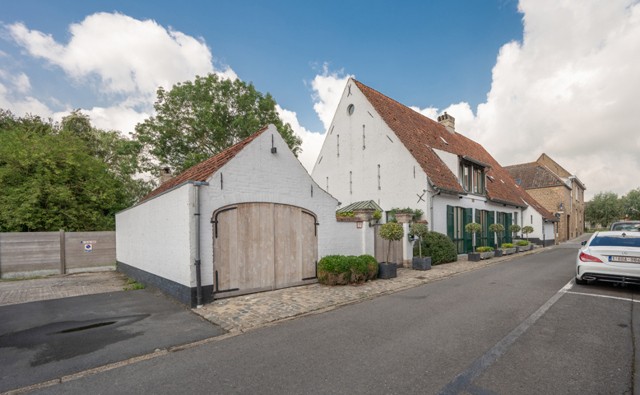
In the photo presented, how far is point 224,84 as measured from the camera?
23.5 metres

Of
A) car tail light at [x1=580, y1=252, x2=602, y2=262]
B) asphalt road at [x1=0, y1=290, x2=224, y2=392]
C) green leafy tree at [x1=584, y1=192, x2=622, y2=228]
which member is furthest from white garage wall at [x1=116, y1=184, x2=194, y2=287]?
green leafy tree at [x1=584, y1=192, x2=622, y2=228]

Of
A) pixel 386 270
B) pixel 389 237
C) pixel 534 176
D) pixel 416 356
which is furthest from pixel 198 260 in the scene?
pixel 534 176

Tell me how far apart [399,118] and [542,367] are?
15818 millimetres

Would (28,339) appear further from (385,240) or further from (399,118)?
(399,118)

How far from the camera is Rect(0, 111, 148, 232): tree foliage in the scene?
43.0 ft

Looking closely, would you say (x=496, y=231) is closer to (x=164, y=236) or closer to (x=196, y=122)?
(x=164, y=236)

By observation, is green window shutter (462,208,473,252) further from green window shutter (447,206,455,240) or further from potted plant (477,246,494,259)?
green window shutter (447,206,455,240)

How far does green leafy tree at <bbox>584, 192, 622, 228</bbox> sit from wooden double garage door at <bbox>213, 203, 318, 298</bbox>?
62.6 metres

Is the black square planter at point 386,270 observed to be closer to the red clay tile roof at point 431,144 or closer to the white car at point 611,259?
the white car at point 611,259

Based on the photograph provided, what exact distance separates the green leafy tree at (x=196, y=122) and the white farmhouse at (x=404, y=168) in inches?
319

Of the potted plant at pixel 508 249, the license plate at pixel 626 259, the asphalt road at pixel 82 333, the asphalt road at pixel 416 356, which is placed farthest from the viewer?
the potted plant at pixel 508 249

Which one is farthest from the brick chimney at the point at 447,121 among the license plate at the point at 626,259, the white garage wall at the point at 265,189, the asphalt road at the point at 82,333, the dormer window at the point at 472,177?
the asphalt road at the point at 82,333

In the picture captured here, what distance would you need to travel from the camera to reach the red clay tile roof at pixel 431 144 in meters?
15.2

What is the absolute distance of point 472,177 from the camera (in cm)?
1767
